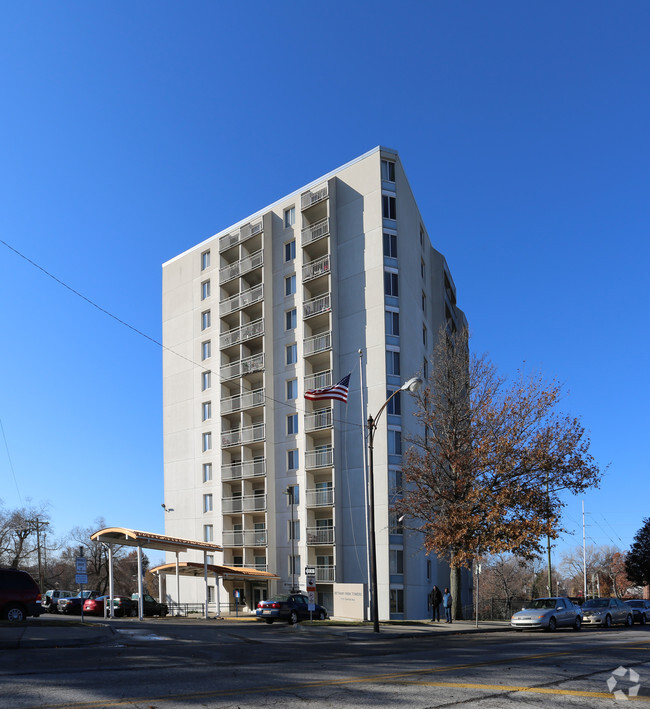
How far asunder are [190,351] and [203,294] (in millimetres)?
4809

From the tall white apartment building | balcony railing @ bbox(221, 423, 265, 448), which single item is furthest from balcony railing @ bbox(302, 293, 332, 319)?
balcony railing @ bbox(221, 423, 265, 448)

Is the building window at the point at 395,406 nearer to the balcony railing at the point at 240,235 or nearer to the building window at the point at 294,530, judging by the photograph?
the building window at the point at 294,530

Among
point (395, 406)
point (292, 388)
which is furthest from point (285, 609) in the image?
point (292, 388)

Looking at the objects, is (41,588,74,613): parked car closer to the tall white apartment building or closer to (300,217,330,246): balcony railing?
the tall white apartment building

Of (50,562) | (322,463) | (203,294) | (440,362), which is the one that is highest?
(203,294)

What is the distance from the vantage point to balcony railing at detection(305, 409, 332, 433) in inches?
1786

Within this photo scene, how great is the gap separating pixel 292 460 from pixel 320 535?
5.88m

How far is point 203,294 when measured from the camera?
190 feet

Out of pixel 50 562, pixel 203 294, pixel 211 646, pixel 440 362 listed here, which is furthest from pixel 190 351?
pixel 50 562

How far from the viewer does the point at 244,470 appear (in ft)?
164

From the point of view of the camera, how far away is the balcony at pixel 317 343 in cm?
4612

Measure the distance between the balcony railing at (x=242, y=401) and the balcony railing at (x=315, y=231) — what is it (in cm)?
1107

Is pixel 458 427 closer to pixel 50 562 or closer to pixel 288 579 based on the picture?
pixel 288 579

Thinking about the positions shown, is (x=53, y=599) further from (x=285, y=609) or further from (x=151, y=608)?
(x=285, y=609)
